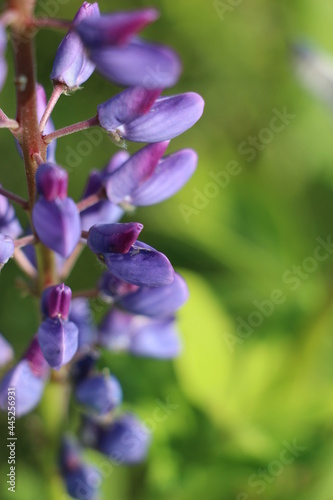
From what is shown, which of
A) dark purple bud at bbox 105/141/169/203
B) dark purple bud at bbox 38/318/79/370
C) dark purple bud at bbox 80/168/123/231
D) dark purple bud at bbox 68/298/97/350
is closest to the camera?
dark purple bud at bbox 38/318/79/370

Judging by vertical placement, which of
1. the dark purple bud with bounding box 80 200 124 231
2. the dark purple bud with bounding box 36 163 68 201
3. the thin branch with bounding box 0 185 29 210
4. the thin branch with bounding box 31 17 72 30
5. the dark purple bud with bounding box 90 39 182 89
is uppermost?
the dark purple bud with bounding box 90 39 182 89

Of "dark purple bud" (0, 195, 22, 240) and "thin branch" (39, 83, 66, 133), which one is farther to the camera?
"dark purple bud" (0, 195, 22, 240)

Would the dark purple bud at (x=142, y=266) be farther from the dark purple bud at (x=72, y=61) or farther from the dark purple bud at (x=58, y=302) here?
the dark purple bud at (x=72, y=61)

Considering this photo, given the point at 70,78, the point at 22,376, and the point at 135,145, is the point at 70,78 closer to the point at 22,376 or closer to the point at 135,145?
the point at 22,376

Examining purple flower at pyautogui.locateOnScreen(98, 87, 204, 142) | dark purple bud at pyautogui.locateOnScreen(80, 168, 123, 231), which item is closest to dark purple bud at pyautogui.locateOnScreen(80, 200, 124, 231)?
dark purple bud at pyautogui.locateOnScreen(80, 168, 123, 231)

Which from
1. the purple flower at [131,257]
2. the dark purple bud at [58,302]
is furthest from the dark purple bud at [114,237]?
the dark purple bud at [58,302]

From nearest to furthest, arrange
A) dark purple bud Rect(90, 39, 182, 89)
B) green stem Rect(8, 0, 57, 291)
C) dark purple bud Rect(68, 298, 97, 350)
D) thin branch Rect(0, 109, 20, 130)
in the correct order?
1. dark purple bud Rect(90, 39, 182, 89)
2. green stem Rect(8, 0, 57, 291)
3. thin branch Rect(0, 109, 20, 130)
4. dark purple bud Rect(68, 298, 97, 350)

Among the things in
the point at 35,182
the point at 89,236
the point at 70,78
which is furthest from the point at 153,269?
the point at 70,78

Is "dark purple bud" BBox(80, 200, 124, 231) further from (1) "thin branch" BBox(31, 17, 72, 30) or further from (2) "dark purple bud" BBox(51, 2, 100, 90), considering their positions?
(1) "thin branch" BBox(31, 17, 72, 30)
